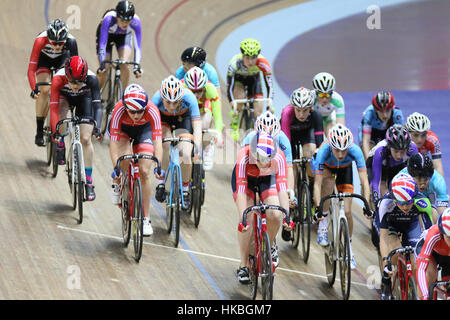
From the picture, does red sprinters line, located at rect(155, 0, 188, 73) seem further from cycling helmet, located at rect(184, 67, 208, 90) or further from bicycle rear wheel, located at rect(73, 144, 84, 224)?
bicycle rear wheel, located at rect(73, 144, 84, 224)

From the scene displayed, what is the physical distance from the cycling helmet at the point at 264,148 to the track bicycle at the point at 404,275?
1.16 m

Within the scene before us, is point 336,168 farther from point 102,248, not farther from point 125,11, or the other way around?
point 125,11

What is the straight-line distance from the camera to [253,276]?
23.3 feet

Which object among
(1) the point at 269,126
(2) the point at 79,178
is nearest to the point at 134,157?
(2) the point at 79,178

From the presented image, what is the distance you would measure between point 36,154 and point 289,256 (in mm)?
3169

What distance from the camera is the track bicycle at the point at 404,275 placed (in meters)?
6.47

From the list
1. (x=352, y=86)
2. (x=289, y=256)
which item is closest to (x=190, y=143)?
(x=289, y=256)

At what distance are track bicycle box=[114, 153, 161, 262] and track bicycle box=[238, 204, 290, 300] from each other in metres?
0.99

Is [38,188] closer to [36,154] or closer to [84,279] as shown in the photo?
[36,154]

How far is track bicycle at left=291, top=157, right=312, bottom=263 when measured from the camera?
26.5ft

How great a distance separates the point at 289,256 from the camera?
8.34 meters

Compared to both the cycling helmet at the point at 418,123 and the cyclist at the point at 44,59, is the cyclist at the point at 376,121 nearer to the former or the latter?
the cycling helmet at the point at 418,123

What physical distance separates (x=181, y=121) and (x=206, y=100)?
719mm

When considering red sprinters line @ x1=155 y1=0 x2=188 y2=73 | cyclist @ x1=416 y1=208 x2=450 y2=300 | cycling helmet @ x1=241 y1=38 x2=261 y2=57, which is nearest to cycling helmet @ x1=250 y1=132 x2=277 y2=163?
cyclist @ x1=416 y1=208 x2=450 y2=300
